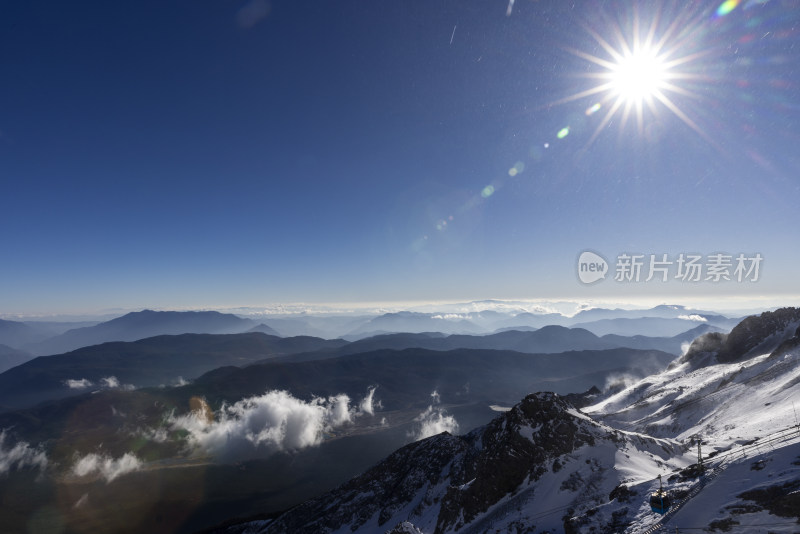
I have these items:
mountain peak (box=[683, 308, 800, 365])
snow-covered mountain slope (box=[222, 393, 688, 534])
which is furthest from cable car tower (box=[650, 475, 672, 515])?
mountain peak (box=[683, 308, 800, 365])

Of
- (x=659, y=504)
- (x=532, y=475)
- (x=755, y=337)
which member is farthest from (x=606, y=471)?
(x=755, y=337)

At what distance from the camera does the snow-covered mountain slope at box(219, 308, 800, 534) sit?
3047 centimetres

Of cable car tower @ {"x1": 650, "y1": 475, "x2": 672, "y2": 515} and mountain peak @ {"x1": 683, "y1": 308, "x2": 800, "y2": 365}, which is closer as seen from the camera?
cable car tower @ {"x1": 650, "y1": 475, "x2": 672, "y2": 515}

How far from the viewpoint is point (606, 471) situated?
5044 centimetres

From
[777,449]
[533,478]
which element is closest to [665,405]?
[533,478]

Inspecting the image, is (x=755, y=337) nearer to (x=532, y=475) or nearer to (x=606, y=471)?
(x=606, y=471)

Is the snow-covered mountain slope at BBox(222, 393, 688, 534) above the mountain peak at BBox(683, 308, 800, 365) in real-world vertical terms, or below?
below

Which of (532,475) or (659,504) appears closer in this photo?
(659,504)

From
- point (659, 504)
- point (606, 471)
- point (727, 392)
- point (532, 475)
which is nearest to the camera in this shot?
point (659, 504)

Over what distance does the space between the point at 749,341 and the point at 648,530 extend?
16497 centimetres

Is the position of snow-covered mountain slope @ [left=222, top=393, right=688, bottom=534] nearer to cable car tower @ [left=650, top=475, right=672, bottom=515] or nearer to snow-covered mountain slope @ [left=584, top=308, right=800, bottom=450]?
snow-covered mountain slope @ [left=584, top=308, right=800, bottom=450]

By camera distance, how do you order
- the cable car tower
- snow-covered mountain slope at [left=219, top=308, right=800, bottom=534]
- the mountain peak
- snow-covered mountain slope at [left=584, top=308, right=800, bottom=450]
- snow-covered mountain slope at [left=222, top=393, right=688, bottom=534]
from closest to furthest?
the cable car tower, snow-covered mountain slope at [left=219, top=308, right=800, bottom=534], snow-covered mountain slope at [left=222, top=393, right=688, bottom=534], snow-covered mountain slope at [left=584, top=308, right=800, bottom=450], the mountain peak

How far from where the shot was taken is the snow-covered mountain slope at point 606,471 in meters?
30.5

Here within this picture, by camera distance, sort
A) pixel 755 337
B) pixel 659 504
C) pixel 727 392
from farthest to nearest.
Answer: pixel 755 337, pixel 727 392, pixel 659 504
